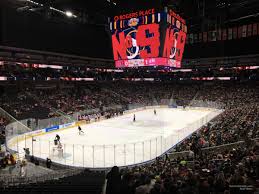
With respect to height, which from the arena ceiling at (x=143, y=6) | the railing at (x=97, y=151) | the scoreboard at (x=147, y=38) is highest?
the arena ceiling at (x=143, y=6)

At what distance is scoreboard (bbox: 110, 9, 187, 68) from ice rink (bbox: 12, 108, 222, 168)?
26.5ft

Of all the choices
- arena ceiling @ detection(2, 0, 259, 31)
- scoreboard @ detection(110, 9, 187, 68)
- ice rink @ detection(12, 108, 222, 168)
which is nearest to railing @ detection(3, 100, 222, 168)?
ice rink @ detection(12, 108, 222, 168)

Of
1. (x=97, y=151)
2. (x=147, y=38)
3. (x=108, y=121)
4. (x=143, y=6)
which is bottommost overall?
(x=97, y=151)

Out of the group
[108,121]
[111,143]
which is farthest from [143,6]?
[111,143]

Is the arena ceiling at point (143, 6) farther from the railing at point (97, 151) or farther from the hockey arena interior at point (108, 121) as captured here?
the railing at point (97, 151)

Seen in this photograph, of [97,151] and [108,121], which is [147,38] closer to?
[108,121]

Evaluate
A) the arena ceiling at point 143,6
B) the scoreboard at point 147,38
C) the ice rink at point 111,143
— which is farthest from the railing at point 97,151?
the arena ceiling at point 143,6

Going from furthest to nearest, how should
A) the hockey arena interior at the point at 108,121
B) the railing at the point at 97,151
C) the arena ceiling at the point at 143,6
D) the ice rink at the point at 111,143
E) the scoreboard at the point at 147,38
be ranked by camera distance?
the arena ceiling at the point at 143,6 < the scoreboard at the point at 147,38 < the ice rink at the point at 111,143 < the railing at the point at 97,151 < the hockey arena interior at the point at 108,121

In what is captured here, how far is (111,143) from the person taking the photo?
2272cm

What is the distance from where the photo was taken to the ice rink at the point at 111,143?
1770 centimetres

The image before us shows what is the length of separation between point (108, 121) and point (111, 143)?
13.7 m

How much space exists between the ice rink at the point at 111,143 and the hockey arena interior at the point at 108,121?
88mm

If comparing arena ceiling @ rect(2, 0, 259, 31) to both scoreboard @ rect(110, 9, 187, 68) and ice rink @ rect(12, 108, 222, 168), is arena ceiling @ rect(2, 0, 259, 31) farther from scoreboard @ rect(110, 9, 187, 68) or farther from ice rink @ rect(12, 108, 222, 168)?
ice rink @ rect(12, 108, 222, 168)

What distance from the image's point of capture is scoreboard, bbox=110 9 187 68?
28.1m
